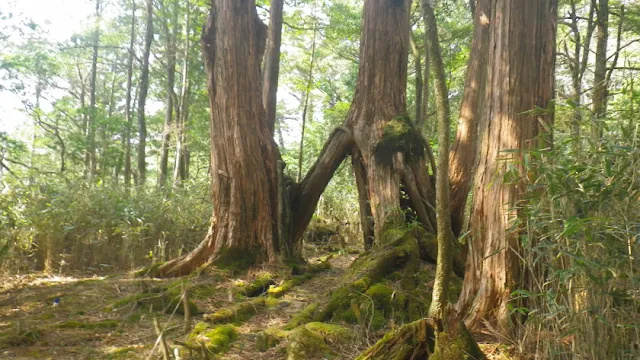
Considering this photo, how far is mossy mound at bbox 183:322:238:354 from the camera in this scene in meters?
3.70

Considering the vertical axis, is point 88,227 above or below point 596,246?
below

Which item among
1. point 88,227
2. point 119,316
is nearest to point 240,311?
point 119,316

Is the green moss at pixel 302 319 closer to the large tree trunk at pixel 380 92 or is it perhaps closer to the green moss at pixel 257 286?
the green moss at pixel 257 286

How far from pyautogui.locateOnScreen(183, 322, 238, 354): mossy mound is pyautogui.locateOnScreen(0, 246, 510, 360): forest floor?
0.06m

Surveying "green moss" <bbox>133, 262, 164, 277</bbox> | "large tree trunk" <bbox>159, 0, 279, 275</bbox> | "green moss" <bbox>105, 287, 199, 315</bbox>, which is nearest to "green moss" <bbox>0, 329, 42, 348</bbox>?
"green moss" <bbox>105, 287, 199, 315</bbox>

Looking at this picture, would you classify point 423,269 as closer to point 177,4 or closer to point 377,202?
point 377,202

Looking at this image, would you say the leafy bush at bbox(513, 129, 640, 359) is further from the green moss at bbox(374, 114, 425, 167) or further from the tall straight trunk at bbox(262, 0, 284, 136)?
the tall straight trunk at bbox(262, 0, 284, 136)

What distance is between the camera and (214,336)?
3926mm

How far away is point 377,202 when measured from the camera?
6.47m

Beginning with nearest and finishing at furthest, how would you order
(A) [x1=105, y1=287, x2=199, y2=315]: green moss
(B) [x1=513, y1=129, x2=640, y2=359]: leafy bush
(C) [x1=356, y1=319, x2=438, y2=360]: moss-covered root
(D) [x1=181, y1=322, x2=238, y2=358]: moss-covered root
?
(B) [x1=513, y1=129, x2=640, y2=359]: leafy bush → (C) [x1=356, y1=319, x2=438, y2=360]: moss-covered root → (D) [x1=181, y1=322, x2=238, y2=358]: moss-covered root → (A) [x1=105, y1=287, x2=199, y2=315]: green moss

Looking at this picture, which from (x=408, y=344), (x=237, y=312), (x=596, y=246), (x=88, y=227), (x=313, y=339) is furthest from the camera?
(x=88, y=227)

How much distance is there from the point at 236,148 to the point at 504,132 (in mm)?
4143

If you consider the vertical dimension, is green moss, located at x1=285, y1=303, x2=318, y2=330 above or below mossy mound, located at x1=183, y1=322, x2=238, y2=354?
above

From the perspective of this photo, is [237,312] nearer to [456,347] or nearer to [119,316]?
[119,316]
